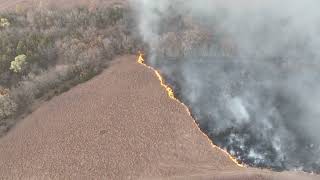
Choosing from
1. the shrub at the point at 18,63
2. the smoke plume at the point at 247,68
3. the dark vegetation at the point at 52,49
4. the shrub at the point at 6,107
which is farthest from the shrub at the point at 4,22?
the smoke plume at the point at 247,68

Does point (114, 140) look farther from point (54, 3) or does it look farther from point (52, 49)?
point (54, 3)

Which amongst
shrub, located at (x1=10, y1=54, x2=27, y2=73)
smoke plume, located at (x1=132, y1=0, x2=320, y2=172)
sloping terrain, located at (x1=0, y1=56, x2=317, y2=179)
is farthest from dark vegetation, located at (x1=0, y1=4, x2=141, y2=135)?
smoke plume, located at (x1=132, y1=0, x2=320, y2=172)

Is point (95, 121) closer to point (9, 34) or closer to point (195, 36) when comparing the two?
point (195, 36)

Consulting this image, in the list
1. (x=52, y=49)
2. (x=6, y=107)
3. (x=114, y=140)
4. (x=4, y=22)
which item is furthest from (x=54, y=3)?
(x=114, y=140)

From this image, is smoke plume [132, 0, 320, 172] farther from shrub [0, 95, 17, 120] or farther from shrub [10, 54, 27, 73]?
shrub [0, 95, 17, 120]

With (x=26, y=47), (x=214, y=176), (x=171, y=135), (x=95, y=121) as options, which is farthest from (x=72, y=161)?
(x=26, y=47)

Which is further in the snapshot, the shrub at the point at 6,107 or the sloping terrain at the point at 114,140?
the shrub at the point at 6,107

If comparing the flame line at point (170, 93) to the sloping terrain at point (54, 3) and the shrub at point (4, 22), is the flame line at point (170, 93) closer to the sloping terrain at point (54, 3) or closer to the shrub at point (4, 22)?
the sloping terrain at point (54, 3)
